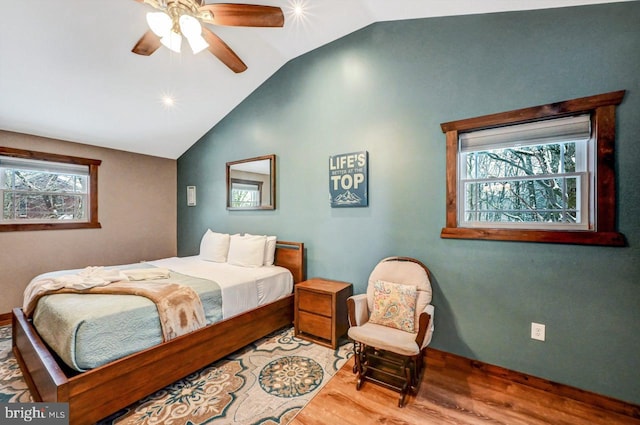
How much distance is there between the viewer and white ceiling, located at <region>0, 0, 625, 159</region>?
2145 millimetres

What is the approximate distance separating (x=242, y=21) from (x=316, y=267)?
2.44 m

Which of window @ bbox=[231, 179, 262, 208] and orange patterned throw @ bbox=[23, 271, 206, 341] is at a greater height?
window @ bbox=[231, 179, 262, 208]

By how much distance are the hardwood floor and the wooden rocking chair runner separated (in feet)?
0.29

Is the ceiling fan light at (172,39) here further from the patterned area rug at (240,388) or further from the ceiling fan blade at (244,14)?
the patterned area rug at (240,388)

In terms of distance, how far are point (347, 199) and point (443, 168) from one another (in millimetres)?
Answer: 971

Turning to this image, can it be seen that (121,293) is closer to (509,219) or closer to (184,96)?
(184,96)

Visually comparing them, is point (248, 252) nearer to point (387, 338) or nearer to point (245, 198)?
point (245, 198)

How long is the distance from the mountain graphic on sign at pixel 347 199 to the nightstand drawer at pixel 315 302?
973 millimetres

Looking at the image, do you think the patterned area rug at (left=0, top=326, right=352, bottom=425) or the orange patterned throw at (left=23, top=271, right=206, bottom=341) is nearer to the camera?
the patterned area rug at (left=0, top=326, right=352, bottom=425)

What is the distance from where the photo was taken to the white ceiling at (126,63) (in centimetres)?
214

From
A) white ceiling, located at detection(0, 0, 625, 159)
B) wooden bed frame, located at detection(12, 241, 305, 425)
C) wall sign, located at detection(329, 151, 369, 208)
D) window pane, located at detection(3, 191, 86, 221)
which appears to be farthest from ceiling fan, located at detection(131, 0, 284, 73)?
window pane, located at detection(3, 191, 86, 221)

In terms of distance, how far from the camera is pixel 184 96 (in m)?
3.34

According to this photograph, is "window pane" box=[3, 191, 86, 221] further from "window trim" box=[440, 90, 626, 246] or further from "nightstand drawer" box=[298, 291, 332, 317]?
"window trim" box=[440, 90, 626, 246]

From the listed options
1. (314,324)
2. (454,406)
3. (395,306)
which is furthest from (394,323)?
(314,324)
